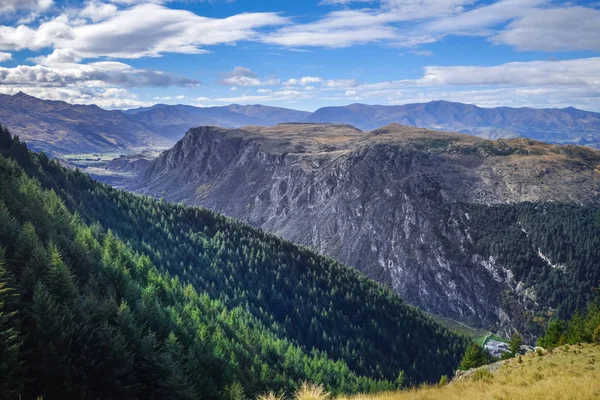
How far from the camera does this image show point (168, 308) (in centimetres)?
5975

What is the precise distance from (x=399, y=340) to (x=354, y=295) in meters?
26.2

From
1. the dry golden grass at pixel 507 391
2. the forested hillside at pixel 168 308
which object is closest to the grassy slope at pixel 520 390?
the dry golden grass at pixel 507 391

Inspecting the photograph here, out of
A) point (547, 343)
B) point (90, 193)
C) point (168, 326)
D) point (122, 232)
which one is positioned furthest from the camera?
point (90, 193)

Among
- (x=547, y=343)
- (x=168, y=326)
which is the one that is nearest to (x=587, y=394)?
(x=168, y=326)

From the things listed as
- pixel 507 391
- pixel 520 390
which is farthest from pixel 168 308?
pixel 520 390

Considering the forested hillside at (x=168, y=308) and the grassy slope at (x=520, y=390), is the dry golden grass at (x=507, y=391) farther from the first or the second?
the forested hillside at (x=168, y=308)

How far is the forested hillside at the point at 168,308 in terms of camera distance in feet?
98.8

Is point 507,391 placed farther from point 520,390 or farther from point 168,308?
point 168,308

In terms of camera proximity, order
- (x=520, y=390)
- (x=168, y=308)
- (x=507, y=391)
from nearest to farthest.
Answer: (x=520, y=390)
(x=507, y=391)
(x=168, y=308)

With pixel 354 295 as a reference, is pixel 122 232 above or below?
above

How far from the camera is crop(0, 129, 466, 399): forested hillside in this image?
98.8 feet

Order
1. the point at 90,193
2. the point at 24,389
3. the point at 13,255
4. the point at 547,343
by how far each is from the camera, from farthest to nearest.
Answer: the point at 90,193 → the point at 547,343 → the point at 13,255 → the point at 24,389

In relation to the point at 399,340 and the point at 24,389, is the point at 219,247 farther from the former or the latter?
the point at 24,389

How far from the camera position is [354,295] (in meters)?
178
